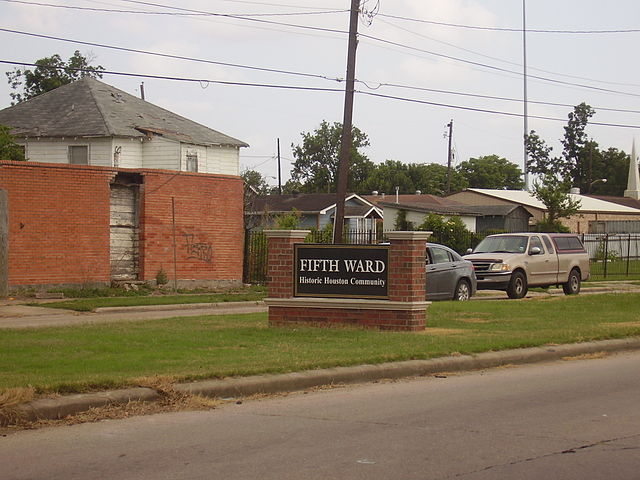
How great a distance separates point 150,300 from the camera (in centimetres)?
2373

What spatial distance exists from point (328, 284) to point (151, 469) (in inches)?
329

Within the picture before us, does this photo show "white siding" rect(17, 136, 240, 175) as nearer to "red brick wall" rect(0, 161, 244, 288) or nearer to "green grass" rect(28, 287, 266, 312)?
"red brick wall" rect(0, 161, 244, 288)

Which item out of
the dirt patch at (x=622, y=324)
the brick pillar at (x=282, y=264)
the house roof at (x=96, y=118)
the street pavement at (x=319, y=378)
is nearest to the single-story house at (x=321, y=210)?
the house roof at (x=96, y=118)

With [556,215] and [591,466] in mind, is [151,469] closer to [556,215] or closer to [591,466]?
[591,466]

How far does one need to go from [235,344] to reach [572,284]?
1741 centimetres

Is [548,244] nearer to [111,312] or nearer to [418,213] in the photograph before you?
[111,312]

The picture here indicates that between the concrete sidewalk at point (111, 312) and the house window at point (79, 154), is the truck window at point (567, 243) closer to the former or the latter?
the concrete sidewalk at point (111, 312)

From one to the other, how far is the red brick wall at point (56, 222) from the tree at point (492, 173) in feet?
289

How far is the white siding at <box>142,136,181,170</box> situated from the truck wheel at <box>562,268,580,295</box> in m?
18.4

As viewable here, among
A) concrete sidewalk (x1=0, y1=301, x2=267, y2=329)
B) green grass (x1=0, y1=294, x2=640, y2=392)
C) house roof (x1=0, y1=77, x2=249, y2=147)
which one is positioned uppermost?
house roof (x1=0, y1=77, x2=249, y2=147)

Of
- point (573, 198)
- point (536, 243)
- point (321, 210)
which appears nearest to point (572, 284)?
point (536, 243)

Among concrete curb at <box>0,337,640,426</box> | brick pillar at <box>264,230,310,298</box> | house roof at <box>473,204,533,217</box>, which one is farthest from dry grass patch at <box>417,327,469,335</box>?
house roof at <box>473,204,533,217</box>

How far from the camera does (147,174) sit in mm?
27375

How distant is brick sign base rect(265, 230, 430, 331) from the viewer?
1441 centimetres
